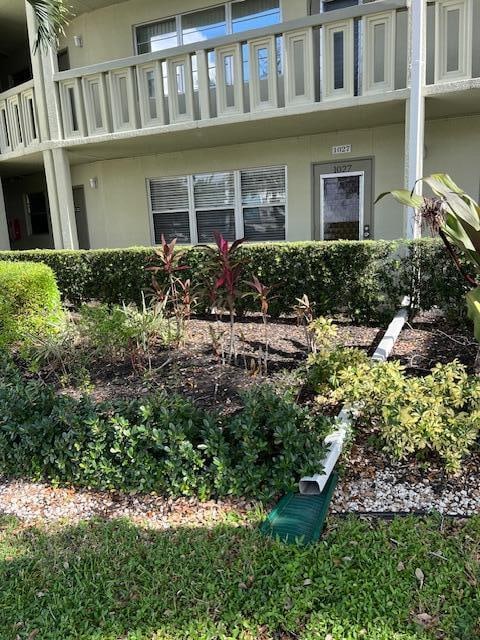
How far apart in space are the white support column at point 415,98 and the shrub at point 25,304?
17.2 ft

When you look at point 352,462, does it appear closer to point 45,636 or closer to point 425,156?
point 45,636

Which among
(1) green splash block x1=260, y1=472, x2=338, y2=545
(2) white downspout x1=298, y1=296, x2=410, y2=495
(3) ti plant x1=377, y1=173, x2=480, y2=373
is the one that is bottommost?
(1) green splash block x1=260, y1=472, x2=338, y2=545

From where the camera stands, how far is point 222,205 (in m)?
10.7

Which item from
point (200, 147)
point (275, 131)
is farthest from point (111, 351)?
point (200, 147)

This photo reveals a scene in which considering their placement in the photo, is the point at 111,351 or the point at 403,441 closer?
the point at 403,441

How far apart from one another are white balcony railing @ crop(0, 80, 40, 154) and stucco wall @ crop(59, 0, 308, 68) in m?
1.45

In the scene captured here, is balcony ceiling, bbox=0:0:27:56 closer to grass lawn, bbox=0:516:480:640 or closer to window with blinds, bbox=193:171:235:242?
window with blinds, bbox=193:171:235:242

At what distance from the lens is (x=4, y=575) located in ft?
8.47

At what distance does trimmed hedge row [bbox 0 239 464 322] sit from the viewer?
6250 mm

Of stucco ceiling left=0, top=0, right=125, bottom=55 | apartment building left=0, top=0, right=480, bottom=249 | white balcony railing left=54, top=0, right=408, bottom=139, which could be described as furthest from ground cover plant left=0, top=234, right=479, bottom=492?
stucco ceiling left=0, top=0, right=125, bottom=55

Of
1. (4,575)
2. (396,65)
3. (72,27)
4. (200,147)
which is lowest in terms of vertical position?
(4,575)

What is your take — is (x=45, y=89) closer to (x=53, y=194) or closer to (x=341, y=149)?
(x=53, y=194)

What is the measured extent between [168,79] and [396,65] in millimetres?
4095

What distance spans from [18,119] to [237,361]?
9.27 m
